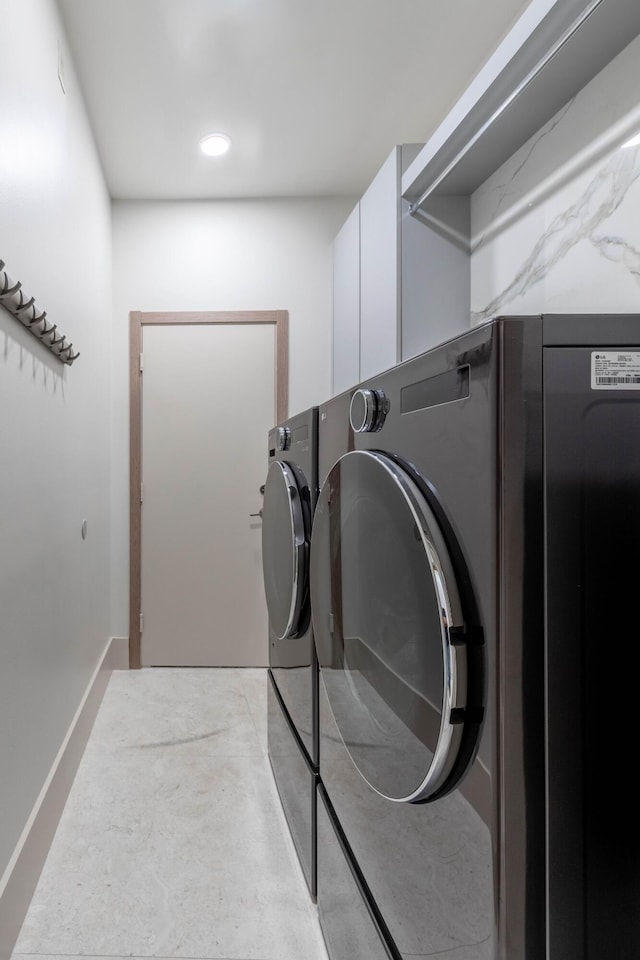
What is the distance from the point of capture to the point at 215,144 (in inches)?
99.0

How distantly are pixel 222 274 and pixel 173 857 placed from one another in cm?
266

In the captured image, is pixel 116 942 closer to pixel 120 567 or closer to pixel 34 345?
pixel 34 345

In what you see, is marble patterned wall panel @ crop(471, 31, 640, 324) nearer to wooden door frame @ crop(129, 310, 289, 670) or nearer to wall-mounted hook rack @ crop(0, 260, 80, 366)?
wall-mounted hook rack @ crop(0, 260, 80, 366)

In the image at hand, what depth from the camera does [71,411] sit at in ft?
6.59

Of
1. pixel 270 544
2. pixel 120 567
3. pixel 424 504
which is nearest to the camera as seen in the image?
pixel 424 504

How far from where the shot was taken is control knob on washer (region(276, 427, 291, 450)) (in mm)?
1539

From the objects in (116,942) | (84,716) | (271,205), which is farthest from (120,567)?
(271,205)

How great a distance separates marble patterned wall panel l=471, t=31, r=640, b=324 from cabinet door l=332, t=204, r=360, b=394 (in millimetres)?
759

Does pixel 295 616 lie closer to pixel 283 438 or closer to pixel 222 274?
pixel 283 438

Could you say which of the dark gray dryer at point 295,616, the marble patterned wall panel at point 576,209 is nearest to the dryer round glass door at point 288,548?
the dark gray dryer at point 295,616

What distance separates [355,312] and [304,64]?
94 centimetres

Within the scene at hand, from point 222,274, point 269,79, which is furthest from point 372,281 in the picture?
point 222,274

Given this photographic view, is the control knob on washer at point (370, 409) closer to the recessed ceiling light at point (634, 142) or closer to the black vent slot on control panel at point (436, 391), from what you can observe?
the black vent slot on control panel at point (436, 391)

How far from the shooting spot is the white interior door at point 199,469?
3.00 meters
